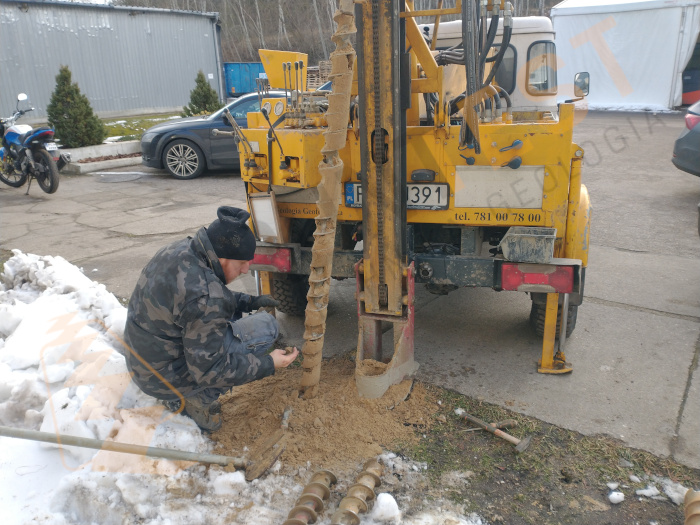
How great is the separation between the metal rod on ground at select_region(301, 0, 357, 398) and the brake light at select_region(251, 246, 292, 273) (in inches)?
30.9

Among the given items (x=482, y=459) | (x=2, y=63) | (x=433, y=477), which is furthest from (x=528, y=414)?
(x=2, y=63)

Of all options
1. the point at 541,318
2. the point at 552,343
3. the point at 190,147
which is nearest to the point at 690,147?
the point at 541,318

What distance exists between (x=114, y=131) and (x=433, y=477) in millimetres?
15576

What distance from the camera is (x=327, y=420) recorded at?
3242mm

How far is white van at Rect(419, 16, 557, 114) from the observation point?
529 cm

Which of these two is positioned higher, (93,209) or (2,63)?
(2,63)

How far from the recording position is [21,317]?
13.8ft

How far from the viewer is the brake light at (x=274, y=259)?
4035mm

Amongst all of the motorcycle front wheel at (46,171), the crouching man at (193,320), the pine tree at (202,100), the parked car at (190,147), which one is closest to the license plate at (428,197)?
the crouching man at (193,320)

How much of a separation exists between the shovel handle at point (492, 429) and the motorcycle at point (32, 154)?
8.80 m

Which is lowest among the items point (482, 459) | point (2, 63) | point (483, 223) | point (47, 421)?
point (482, 459)

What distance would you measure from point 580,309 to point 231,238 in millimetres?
Result: 3324

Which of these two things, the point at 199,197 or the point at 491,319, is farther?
the point at 199,197

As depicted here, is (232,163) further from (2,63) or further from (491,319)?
(2,63)
